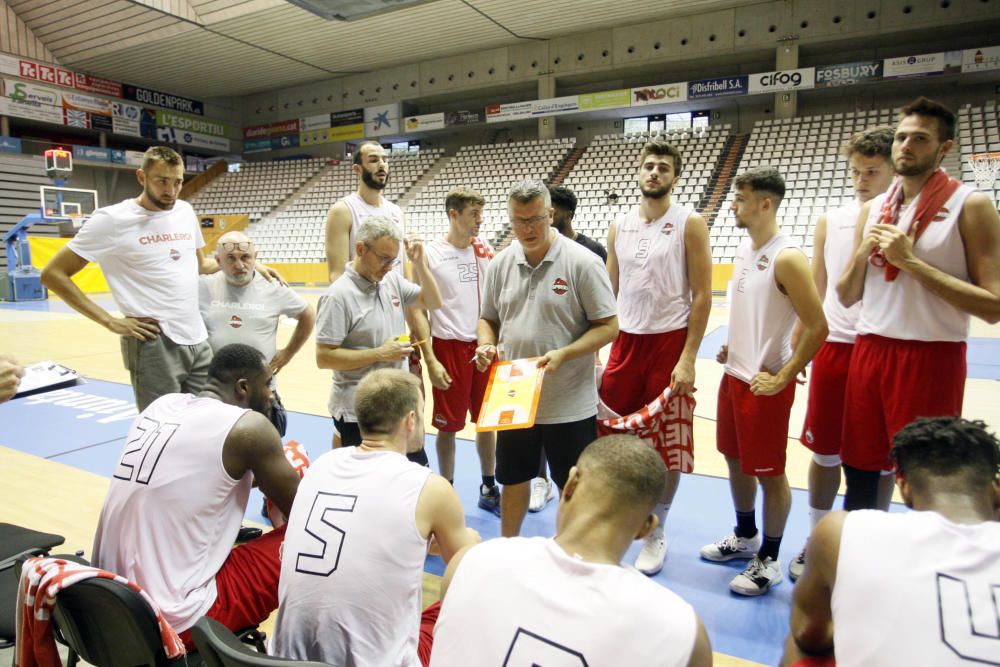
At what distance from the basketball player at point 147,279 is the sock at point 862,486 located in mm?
3099

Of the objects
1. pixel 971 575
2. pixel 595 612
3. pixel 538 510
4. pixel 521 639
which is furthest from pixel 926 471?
pixel 538 510

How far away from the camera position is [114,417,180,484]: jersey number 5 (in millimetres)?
1845

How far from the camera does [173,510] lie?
1852 millimetres

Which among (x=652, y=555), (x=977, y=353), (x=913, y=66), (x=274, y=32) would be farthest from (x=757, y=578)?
(x=274, y=32)

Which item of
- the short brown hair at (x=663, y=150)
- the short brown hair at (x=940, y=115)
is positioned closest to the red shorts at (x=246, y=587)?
the short brown hair at (x=663, y=150)

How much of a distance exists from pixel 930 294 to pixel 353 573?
220cm

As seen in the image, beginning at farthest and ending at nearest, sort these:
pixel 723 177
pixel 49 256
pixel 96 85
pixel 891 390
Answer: pixel 96 85 < pixel 723 177 < pixel 49 256 < pixel 891 390

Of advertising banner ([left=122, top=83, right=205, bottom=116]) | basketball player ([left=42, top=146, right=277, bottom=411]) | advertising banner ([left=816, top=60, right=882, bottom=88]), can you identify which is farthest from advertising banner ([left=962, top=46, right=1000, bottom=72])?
advertising banner ([left=122, top=83, right=205, bottom=116])

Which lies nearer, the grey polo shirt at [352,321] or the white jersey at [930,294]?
the white jersey at [930,294]

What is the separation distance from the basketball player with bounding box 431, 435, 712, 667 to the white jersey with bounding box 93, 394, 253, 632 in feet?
3.35

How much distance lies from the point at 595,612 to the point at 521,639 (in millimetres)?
137

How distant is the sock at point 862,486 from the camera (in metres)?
2.49

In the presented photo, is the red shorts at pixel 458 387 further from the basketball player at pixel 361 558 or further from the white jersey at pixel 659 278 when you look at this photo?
the basketball player at pixel 361 558

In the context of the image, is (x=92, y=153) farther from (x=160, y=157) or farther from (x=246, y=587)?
(x=246, y=587)
